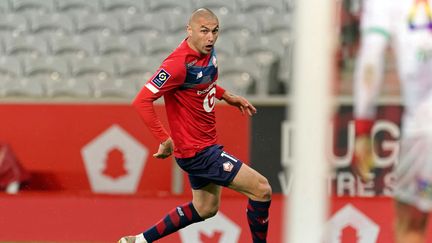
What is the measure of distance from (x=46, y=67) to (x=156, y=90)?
14.1 ft

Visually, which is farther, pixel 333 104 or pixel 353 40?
pixel 353 40

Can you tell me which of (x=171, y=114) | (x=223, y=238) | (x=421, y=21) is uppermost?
(x=421, y=21)

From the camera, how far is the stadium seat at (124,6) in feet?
Result: 35.1

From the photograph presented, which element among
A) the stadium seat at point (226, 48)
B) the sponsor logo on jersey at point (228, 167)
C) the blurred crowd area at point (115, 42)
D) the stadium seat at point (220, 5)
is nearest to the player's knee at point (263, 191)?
the sponsor logo on jersey at point (228, 167)

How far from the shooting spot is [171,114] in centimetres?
628

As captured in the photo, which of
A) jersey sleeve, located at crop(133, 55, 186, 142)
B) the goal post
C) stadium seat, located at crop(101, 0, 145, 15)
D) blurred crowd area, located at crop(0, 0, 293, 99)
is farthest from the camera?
stadium seat, located at crop(101, 0, 145, 15)

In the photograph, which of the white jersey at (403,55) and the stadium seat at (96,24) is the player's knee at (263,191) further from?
the stadium seat at (96,24)

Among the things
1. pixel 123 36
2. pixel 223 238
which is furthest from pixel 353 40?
pixel 123 36

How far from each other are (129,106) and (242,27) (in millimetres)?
2194

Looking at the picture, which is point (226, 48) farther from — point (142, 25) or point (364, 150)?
point (364, 150)

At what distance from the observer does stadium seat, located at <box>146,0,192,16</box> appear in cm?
1058

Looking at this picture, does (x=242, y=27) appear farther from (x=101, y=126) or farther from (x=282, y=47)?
(x=101, y=126)

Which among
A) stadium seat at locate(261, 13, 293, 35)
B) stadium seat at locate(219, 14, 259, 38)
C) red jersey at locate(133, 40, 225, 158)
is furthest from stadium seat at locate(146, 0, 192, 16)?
red jersey at locate(133, 40, 225, 158)

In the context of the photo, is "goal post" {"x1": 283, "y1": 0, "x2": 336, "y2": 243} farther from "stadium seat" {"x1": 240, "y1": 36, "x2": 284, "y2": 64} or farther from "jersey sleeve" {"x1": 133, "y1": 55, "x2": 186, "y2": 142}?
"stadium seat" {"x1": 240, "y1": 36, "x2": 284, "y2": 64}
